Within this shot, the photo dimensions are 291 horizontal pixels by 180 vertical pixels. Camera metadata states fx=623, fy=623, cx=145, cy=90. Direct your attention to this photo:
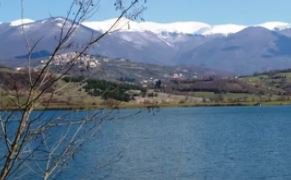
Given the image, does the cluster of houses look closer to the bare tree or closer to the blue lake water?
the bare tree

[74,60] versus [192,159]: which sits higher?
[74,60]

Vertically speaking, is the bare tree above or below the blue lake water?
above

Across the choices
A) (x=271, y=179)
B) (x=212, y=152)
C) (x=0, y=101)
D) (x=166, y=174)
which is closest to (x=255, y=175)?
(x=271, y=179)

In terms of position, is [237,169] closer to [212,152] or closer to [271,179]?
[271,179]

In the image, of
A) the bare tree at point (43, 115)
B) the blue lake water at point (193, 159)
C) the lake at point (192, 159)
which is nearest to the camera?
the bare tree at point (43, 115)

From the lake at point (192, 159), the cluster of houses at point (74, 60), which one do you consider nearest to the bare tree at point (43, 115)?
the cluster of houses at point (74, 60)

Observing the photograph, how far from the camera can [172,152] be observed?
63.3 meters

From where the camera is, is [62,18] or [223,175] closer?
[62,18]

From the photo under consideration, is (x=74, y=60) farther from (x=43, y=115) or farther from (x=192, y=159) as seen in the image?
(x=192, y=159)

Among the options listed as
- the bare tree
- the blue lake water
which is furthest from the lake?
the bare tree

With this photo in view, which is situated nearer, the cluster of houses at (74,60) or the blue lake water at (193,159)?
the cluster of houses at (74,60)

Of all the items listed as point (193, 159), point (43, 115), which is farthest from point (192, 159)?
point (43, 115)

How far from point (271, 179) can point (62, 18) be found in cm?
3935

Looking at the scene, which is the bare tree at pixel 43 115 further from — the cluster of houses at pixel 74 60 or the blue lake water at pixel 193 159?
the blue lake water at pixel 193 159
